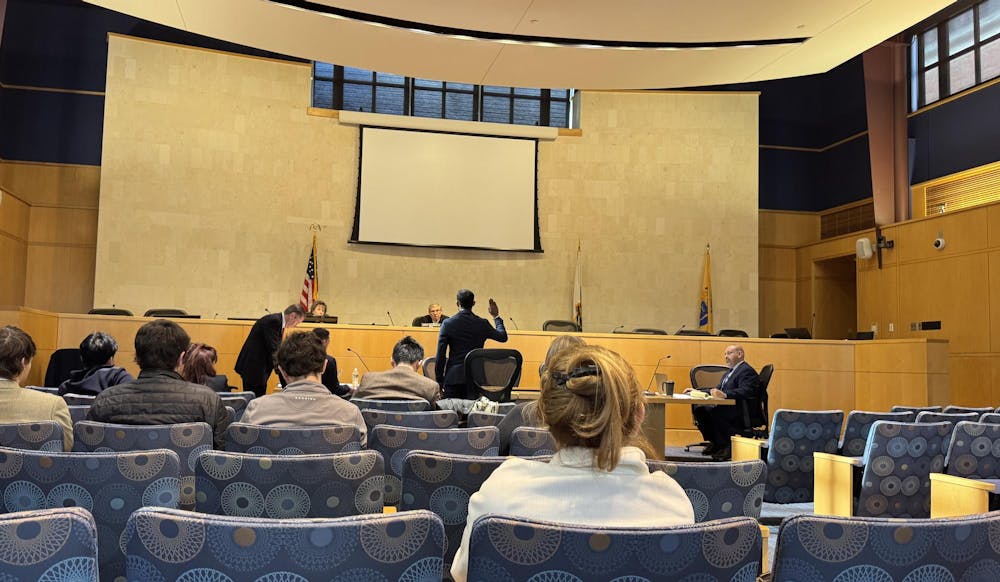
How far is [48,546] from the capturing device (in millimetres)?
1236

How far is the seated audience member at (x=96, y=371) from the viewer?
4754 mm

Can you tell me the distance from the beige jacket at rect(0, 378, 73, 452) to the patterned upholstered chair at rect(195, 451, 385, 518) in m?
1.25

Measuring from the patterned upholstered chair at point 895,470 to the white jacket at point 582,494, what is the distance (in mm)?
3139

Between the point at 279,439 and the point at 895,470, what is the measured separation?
3.16 metres

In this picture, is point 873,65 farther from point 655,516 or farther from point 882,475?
point 655,516

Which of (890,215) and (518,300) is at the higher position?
(890,215)

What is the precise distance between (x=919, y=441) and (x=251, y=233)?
1057 centimetres

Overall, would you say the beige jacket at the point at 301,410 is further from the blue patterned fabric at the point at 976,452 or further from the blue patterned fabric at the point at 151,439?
the blue patterned fabric at the point at 976,452

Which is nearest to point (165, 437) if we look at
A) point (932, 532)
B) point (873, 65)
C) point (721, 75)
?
point (932, 532)

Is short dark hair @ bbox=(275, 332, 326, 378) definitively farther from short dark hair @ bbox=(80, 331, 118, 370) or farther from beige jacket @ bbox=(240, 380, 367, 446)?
short dark hair @ bbox=(80, 331, 118, 370)

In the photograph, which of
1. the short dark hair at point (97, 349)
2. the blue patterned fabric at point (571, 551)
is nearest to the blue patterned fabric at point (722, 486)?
the blue patterned fabric at point (571, 551)

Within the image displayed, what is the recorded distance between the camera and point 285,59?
45.5 ft

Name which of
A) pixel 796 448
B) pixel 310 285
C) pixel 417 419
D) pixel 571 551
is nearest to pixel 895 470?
pixel 796 448

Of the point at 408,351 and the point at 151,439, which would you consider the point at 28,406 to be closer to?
the point at 151,439
